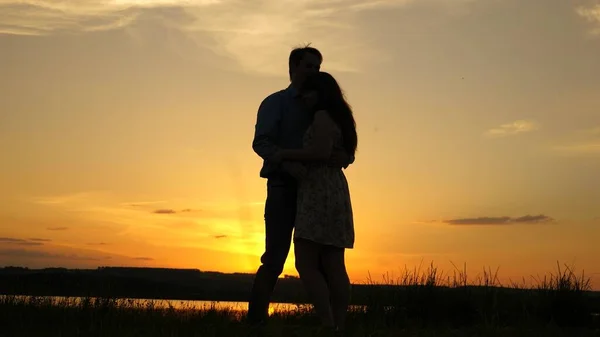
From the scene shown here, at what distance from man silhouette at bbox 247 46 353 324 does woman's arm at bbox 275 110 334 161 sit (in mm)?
458

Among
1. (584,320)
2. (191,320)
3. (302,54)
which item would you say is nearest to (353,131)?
(302,54)

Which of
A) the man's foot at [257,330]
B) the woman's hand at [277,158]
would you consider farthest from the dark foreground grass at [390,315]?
the woman's hand at [277,158]

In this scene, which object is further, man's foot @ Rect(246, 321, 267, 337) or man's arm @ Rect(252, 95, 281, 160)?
man's arm @ Rect(252, 95, 281, 160)

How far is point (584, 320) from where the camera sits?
8.80 meters

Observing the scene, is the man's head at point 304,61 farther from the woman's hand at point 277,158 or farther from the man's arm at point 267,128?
the woman's hand at point 277,158

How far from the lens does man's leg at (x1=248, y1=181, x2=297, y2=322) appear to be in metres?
6.31

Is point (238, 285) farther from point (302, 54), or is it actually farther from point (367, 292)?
point (302, 54)

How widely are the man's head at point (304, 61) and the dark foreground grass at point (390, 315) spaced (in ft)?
7.08

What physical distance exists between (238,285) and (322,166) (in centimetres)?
3021

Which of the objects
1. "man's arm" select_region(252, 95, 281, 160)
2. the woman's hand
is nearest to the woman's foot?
the woman's hand

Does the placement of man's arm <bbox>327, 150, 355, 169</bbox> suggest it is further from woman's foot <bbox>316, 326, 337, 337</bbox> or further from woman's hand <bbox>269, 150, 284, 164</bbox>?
woman's foot <bbox>316, 326, 337, 337</bbox>

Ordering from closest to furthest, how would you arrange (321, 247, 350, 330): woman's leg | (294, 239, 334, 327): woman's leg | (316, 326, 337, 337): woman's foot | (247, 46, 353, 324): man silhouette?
1. (316, 326, 337, 337): woman's foot
2. (294, 239, 334, 327): woman's leg
3. (321, 247, 350, 330): woman's leg
4. (247, 46, 353, 324): man silhouette

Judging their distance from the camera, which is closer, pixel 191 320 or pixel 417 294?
pixel 191 320

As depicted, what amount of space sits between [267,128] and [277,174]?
0.41 meters
